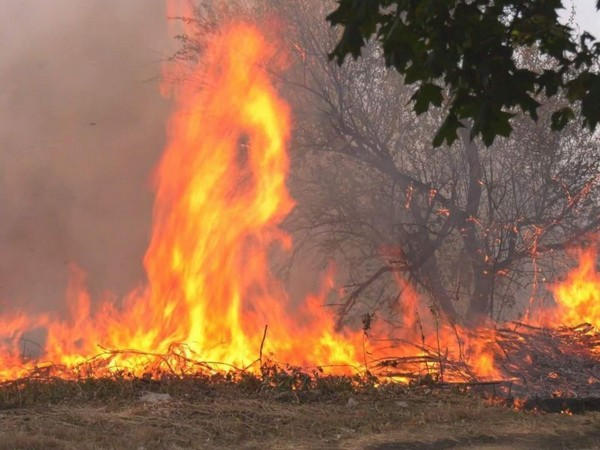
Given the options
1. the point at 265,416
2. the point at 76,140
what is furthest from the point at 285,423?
the point at 76,140

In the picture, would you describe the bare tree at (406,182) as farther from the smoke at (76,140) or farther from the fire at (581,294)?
the smoke at (76,140)

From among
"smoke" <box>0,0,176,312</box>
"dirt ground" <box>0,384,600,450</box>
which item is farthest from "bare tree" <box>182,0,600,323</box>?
"dirt ground" <box>0,384,600,450</box>

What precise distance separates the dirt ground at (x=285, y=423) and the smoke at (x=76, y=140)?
7.77 metres

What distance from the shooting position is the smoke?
1473 centimetres

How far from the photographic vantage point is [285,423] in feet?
21.8

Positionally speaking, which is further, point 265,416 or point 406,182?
point 406,182

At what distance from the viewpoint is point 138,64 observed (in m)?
15.1

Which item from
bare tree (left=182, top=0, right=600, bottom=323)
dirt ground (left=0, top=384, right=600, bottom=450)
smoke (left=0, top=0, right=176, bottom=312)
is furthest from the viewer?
smoke (left=0, top=0, right=176, bottom=312)

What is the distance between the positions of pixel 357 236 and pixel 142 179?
4554 millimetres

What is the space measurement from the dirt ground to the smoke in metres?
7.77

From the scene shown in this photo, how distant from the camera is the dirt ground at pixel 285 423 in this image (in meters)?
6.02

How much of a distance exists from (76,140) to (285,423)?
32.8ft

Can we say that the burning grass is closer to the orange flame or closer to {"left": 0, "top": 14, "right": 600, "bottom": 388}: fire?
{"left": 0, "top": 14, "right": 600, "bottom": 388}: fire

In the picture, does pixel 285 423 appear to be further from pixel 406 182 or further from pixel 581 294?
pixel 581 294
